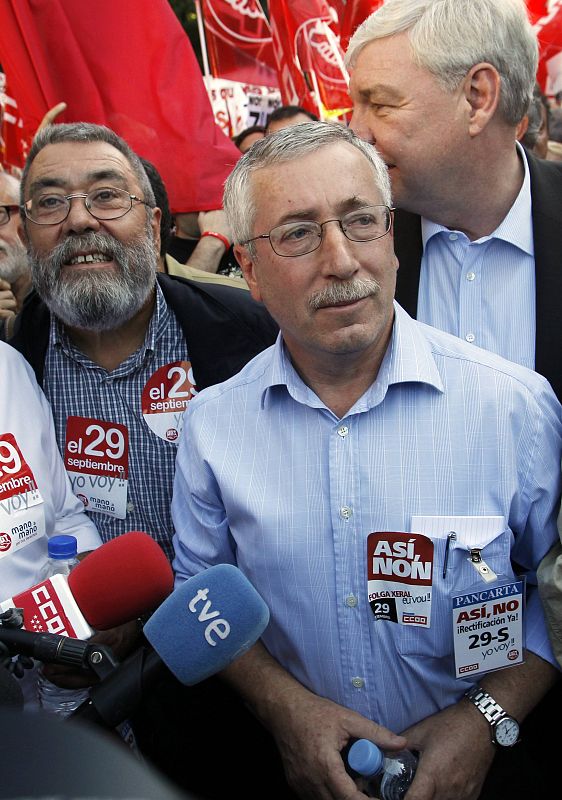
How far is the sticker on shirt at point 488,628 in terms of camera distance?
205 centimetres

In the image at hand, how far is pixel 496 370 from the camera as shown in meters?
2.14

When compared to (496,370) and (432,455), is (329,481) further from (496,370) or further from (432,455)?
(496,370)

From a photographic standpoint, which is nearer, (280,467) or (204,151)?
(280,467)

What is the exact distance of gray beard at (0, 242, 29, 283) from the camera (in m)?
3.69

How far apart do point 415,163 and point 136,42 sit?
2175 millimetres

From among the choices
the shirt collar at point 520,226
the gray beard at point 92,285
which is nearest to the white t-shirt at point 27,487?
the gray beard at point 92,285

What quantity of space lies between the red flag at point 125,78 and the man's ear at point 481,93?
2022 mm

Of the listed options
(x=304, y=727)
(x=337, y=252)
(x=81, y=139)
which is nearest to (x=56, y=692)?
(x=304, y=727)

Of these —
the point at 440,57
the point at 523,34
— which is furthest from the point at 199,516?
the point at 523,34

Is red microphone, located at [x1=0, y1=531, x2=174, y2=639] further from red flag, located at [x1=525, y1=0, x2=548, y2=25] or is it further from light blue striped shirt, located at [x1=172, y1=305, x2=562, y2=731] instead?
red flag, located at [x1=525, y1=0, x2=548, y2=25]

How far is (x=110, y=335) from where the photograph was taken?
3002 mm

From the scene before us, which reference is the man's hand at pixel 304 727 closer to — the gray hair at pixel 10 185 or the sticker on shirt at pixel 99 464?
the sticker on shirt at pixel 99 464

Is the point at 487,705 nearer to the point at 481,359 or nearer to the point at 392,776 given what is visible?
the point at 392,776

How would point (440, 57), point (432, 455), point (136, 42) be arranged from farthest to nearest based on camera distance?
point (136, 42)
point (440, 57)
point (432, 455)
